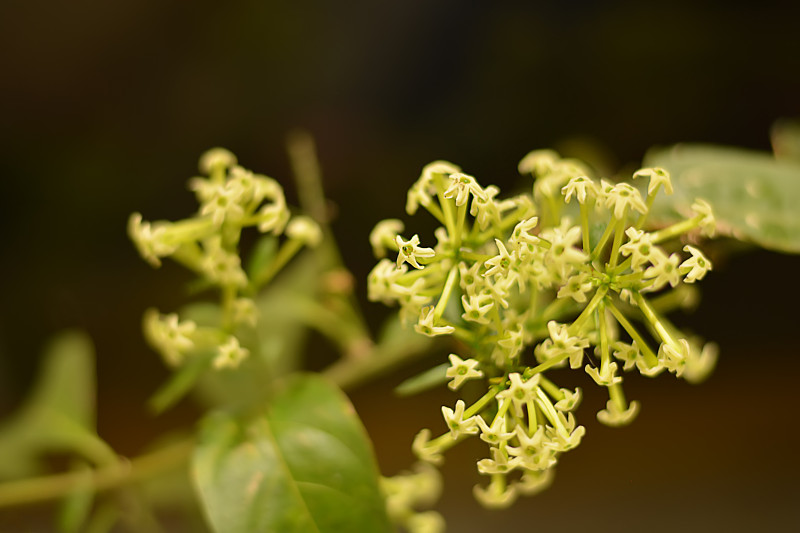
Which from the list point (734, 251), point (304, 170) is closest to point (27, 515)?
point (304, 170)

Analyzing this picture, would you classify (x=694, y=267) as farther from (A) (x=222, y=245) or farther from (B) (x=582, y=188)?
(A) (x=222, y=245)

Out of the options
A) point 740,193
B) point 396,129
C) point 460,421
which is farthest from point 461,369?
point 396,129

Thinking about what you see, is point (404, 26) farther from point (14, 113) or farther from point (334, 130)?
point (14, 113)

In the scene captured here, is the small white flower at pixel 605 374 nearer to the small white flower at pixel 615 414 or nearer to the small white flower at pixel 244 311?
the small white flower at pixel 615 414

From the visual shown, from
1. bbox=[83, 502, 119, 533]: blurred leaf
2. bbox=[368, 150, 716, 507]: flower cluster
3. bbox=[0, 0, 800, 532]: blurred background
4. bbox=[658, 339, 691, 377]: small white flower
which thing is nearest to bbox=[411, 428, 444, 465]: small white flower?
bbox=[368, 150, 716, 507]: flower cluster

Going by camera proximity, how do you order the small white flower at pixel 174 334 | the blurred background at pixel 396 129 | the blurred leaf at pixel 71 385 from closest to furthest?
the small white flower at pixel 174 334, the blurred leaf at pixel 71 385, the blurred background at pixel 396 129

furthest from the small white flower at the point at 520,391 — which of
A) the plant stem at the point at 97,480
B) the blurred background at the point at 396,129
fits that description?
the blurred background at the point at 396,129

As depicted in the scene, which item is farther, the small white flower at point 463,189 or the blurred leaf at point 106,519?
the blurred leaf at point 106,519
